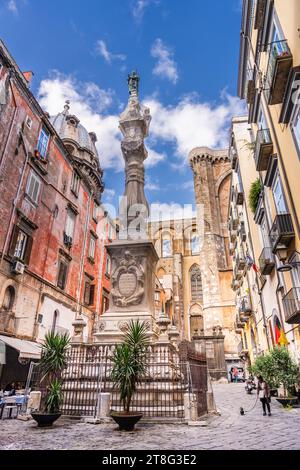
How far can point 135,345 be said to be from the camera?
22.4 feet

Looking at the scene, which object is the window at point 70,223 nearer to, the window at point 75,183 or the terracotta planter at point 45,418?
the window at point 75,183

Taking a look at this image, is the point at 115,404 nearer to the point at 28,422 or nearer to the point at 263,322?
the point at 28,422

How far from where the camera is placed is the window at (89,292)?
25288 mm

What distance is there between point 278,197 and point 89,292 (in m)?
18.4

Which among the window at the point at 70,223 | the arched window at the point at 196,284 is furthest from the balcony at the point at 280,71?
the arched window at the point at 196,284

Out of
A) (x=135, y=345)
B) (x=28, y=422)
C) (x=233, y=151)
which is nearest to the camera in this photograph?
(x=135, y=345)

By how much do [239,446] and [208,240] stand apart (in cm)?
3538

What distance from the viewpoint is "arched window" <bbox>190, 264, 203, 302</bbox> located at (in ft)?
145

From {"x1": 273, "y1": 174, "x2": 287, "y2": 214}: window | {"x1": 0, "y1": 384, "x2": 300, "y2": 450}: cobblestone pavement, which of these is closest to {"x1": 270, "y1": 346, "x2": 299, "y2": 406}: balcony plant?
{"x1": 0, "y1": 384, "x2": 300, "y2": 450}: cobblestone pavement

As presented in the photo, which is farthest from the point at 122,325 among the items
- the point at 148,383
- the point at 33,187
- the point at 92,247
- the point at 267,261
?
the point at 92,247

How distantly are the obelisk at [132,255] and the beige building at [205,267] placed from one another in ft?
68.7

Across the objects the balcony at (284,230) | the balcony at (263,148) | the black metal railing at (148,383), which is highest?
the balcony at (263,148)
